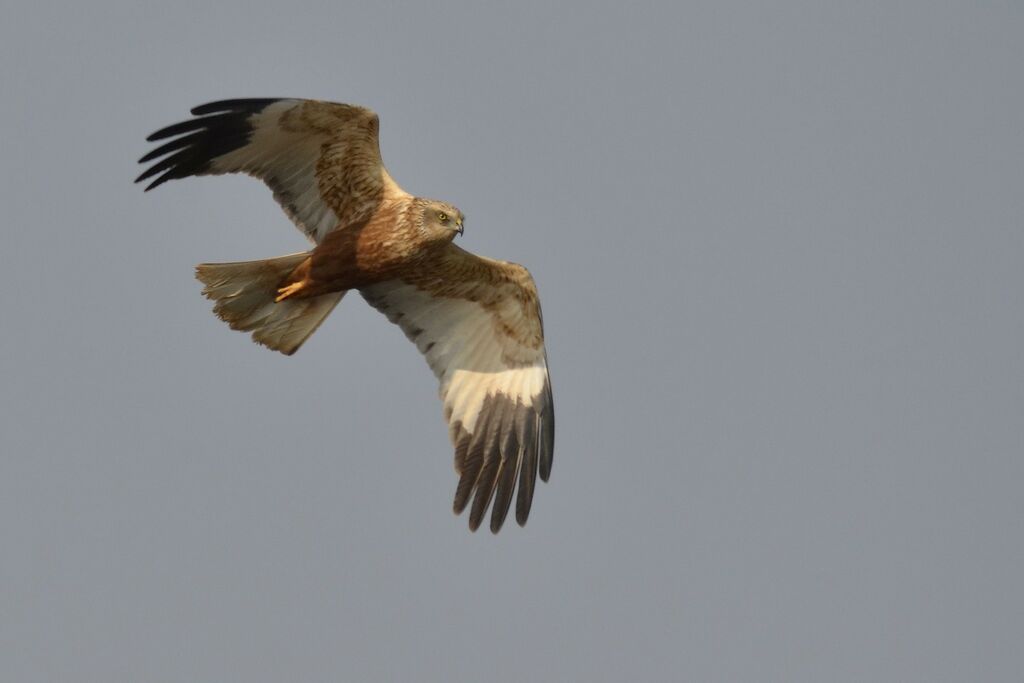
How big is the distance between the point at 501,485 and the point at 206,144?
164 inches

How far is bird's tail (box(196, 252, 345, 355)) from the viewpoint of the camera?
58.4ft

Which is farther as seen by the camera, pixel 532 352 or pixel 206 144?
pixel 532 352

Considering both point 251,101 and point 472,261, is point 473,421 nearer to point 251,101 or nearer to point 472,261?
point 472,261

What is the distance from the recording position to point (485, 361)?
62.0 feet

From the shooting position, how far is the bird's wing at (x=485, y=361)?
1822 cm

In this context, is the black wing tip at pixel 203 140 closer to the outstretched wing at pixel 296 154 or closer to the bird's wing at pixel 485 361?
the outstretched wing at pixel 296 154

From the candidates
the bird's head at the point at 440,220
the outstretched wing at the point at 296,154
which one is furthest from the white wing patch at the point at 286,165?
the bird's head at the point at 440,220

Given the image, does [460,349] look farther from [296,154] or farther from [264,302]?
[296,154]

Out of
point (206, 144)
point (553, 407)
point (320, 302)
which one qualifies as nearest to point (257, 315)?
point (320, 302)

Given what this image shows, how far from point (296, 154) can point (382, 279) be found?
143cm

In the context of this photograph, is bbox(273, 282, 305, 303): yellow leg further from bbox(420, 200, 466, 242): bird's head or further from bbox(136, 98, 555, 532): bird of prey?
bbox(420, 200, 466, 242): bird's head

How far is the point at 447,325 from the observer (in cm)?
1881

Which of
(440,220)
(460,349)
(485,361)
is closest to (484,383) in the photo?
(485,361)

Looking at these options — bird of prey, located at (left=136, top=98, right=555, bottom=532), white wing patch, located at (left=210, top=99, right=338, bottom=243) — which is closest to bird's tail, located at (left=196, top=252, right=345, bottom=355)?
bird of prey, located at (left=136, top=98, right=555, bottom=532)
